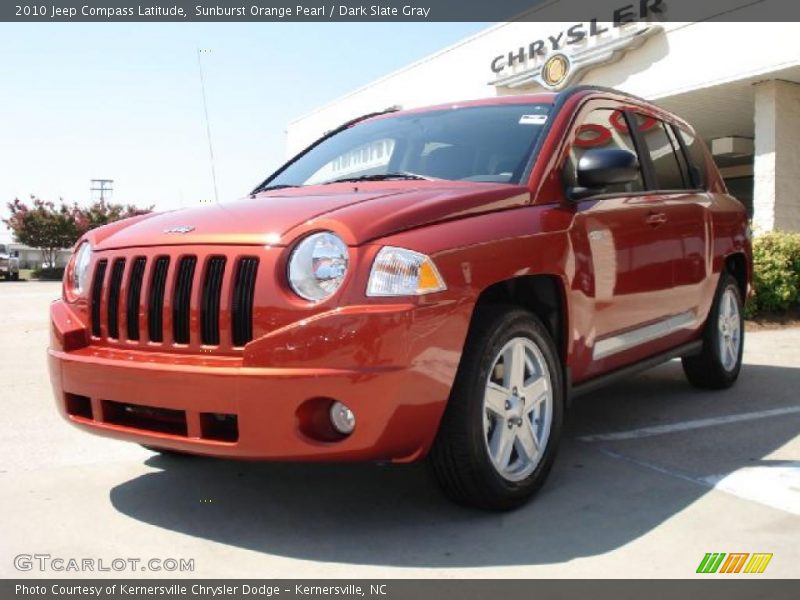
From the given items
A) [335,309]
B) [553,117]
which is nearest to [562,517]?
[335,309]

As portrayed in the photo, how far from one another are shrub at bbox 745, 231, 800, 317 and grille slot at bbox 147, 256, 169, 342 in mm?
8506

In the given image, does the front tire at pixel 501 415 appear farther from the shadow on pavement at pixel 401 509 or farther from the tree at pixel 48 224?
the tree at pixel 48 224

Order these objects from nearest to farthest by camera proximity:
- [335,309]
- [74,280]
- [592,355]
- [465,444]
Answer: [335,309], [465,444], [74,280], [592,355]

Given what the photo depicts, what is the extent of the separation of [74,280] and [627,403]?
342cm

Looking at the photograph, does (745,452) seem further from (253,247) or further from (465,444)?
(253,247)

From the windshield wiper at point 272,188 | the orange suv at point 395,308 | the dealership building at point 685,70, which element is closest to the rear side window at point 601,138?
the orange suv at point 395,308

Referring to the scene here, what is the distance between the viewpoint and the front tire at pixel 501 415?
293 cm

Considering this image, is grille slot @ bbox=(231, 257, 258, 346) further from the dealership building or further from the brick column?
the brick column

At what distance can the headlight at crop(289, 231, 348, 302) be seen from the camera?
2.79m

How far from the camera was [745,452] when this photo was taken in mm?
4020

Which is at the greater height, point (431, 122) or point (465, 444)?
point (431, 122)

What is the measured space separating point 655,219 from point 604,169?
2.93 feet

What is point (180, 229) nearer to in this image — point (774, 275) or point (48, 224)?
point (774, 275)
